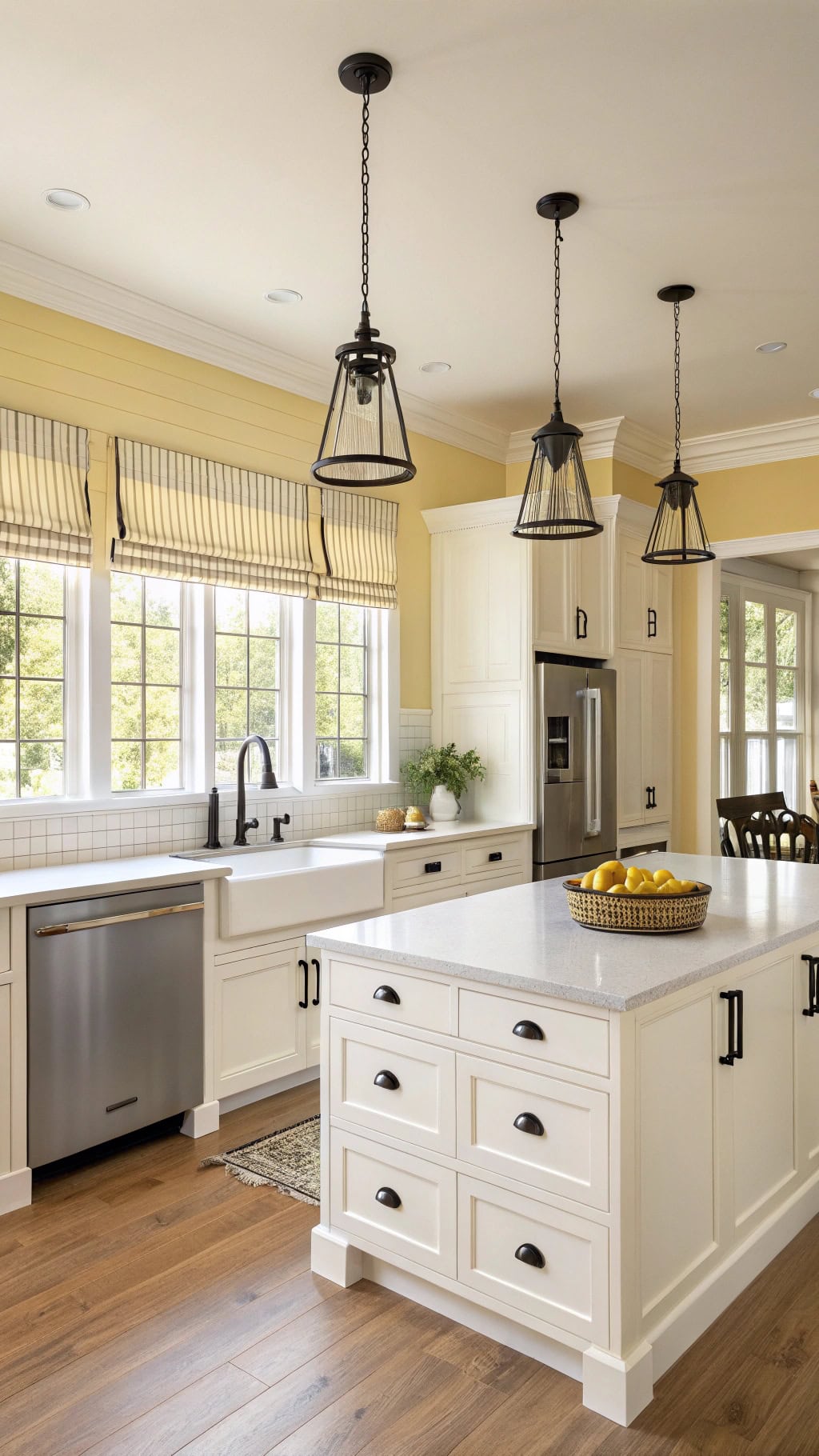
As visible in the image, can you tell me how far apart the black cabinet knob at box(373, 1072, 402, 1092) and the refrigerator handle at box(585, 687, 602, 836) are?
289cm

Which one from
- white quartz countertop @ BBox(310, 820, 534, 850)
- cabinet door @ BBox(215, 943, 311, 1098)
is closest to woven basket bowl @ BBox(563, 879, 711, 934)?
cabinet door @ BBox(215, 943, 311, 1098)

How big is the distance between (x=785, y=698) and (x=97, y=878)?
6472 millimetres

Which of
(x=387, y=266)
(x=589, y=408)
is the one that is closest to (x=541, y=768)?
(x=589, y=408)

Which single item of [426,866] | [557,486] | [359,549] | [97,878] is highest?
[359,549]

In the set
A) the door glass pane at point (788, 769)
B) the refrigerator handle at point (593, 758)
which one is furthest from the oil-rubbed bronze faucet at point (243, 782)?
the door glass pane at point (788, 769)

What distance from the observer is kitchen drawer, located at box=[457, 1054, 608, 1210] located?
74.4 inches

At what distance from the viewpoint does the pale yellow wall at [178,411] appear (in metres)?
3.44

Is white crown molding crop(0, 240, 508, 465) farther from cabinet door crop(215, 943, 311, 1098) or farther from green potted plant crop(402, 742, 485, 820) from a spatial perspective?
cabinet door crop(215, 943, 311, 1098)

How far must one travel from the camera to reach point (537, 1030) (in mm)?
1975

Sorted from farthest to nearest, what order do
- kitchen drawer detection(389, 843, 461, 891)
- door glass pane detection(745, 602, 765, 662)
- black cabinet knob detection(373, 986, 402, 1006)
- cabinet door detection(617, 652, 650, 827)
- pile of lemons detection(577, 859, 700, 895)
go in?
door glass pane detection(745, 602, 765, 662), cabinet door detection(617, 652, 650, 827), kitchen drawer detection(389, 843, 461, 891), pile of lemons detection(577, 859, 700, 895), black cabinet knob detection(373, 986, 402, 1006)

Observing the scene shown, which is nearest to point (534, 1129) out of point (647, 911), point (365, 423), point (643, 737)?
point (647, 911)

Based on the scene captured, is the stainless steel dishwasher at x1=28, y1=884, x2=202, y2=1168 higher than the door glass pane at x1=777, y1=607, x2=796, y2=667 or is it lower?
lower

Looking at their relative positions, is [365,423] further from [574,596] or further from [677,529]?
[574,596]

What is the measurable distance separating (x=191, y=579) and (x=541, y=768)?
1.88 m
